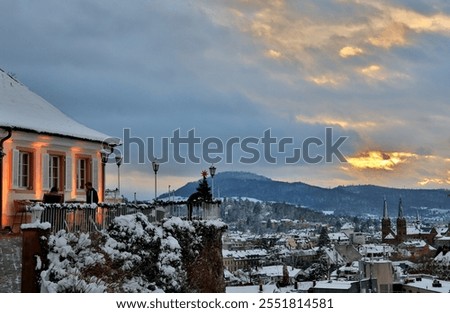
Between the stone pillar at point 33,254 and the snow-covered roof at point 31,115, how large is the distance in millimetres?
2692

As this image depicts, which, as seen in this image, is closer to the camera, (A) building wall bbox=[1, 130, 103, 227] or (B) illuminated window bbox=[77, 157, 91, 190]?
(A) building wall bbox=[1, 130, 103, 227]

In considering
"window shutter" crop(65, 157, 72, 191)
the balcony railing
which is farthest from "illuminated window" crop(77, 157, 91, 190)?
the balcony railing

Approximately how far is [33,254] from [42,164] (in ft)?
11.2

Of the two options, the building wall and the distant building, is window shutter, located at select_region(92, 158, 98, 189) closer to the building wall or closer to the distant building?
the building wall

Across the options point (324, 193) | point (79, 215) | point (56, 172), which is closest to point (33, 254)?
point (79, 215)

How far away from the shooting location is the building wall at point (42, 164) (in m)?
11.8

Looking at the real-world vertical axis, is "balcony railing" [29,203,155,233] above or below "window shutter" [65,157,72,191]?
below

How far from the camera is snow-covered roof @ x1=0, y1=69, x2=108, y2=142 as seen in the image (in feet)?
39.6

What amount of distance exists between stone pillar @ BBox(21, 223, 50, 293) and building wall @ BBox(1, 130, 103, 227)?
86.3 inches

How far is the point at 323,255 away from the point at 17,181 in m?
51.7

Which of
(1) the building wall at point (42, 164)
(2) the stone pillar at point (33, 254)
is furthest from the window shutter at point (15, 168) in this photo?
(2) the stone pillar at point (33, 254)
